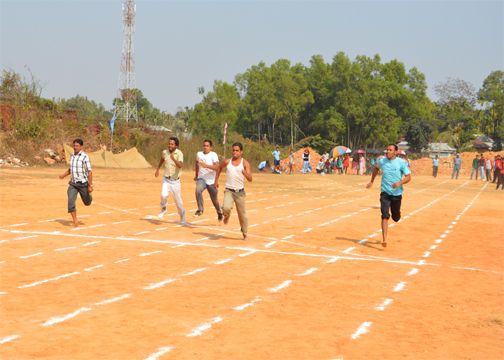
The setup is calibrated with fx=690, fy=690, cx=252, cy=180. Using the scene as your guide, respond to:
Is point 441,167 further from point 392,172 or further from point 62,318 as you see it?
point 62,318

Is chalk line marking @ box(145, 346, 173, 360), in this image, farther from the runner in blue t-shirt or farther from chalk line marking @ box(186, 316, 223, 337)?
the runner in blue t-shirt

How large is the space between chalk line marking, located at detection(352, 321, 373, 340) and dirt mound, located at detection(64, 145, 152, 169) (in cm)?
3200

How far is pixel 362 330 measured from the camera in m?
6.07

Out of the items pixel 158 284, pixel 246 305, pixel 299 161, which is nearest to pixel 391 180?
pixel 158 284

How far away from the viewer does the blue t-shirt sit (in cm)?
1153

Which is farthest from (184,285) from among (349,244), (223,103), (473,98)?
(473,98)

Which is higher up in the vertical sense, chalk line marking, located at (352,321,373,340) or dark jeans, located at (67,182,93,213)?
dark jeans, located at (67,182,93,213)

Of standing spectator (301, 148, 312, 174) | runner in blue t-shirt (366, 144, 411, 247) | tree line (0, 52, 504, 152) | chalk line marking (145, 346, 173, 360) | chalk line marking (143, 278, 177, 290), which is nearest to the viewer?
chalk line marking (145, 346, 173, 360)

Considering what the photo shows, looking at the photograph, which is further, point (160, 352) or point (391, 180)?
point (391, 180)

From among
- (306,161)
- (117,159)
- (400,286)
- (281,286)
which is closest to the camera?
(281,286)

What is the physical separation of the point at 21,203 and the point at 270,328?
39.7 feet

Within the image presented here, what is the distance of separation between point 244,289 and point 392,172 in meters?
4.76

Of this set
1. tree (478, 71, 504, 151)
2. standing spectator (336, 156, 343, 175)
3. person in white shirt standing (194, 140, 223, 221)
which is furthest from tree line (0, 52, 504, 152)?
person in white shirt standing (194, 140, 223, 221)

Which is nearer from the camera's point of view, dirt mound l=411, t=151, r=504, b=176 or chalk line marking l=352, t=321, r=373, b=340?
chalk line marking l=352, t=321, r=373, b=340
